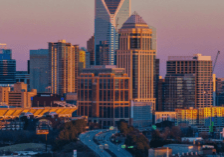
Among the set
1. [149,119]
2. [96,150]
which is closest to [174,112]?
[149,119]

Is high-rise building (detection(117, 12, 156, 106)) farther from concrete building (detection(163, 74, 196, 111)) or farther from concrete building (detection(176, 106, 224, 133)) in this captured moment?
concrete building (detection(176, 106, 224, 133))

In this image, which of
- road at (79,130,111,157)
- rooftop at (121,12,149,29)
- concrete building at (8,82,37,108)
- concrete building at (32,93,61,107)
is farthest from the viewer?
rooftop at (121,12,149,29)

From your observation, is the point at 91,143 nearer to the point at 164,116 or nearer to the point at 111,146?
the point at 111,146

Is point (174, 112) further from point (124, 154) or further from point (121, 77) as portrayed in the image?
point (124, 154)

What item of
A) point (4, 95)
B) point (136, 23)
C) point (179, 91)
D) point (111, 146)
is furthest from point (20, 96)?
point (111, 146)

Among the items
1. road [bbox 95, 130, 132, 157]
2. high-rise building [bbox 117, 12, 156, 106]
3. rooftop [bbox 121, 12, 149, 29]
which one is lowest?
road [bbox 95, 130, 132, 157]

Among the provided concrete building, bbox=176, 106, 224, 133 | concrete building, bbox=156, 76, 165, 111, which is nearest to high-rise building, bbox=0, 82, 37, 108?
concrete building, bbox=156, 76, 165, 111
